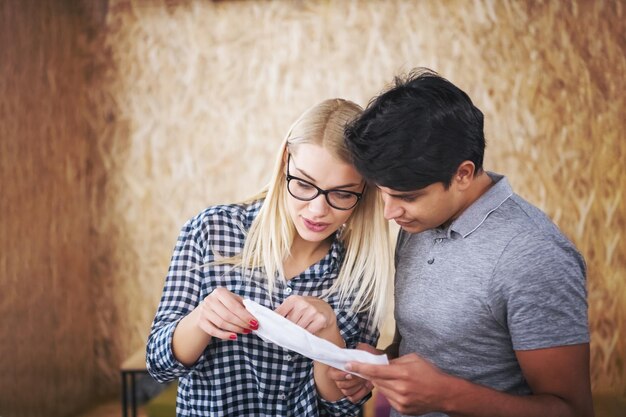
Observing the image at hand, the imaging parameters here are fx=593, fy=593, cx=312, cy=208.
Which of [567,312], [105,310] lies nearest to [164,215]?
[105,310]

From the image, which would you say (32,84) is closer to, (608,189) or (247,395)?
(247,395)

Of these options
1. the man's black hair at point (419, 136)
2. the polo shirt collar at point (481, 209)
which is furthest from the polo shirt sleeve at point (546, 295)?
the man's black hair at point (419, 136)

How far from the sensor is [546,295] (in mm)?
1170

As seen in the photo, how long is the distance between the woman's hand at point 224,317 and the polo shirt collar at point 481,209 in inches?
20.1

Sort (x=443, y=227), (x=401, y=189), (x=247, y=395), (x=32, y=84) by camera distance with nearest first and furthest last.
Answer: (x=401, y=189), (x=443, y=227), (x=247, y=395), (x=32, y=84)

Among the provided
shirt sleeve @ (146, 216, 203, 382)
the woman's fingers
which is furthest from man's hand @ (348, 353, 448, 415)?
shirt sleeve @ (146, 216, 203, 382)

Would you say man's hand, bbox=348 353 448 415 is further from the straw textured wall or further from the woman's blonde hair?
the straw textured wall

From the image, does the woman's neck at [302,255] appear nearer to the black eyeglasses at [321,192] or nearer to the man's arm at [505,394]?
the black eyeglasses at [321,192]

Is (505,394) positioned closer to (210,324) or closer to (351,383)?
(351,383)

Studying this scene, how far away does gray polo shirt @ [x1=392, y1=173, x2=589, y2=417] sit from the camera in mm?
1176

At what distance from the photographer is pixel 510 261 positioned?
122 centimetres

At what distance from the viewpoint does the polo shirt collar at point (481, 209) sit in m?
1.32

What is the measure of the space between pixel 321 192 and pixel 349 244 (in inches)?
9.7

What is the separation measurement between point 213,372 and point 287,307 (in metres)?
0.30
